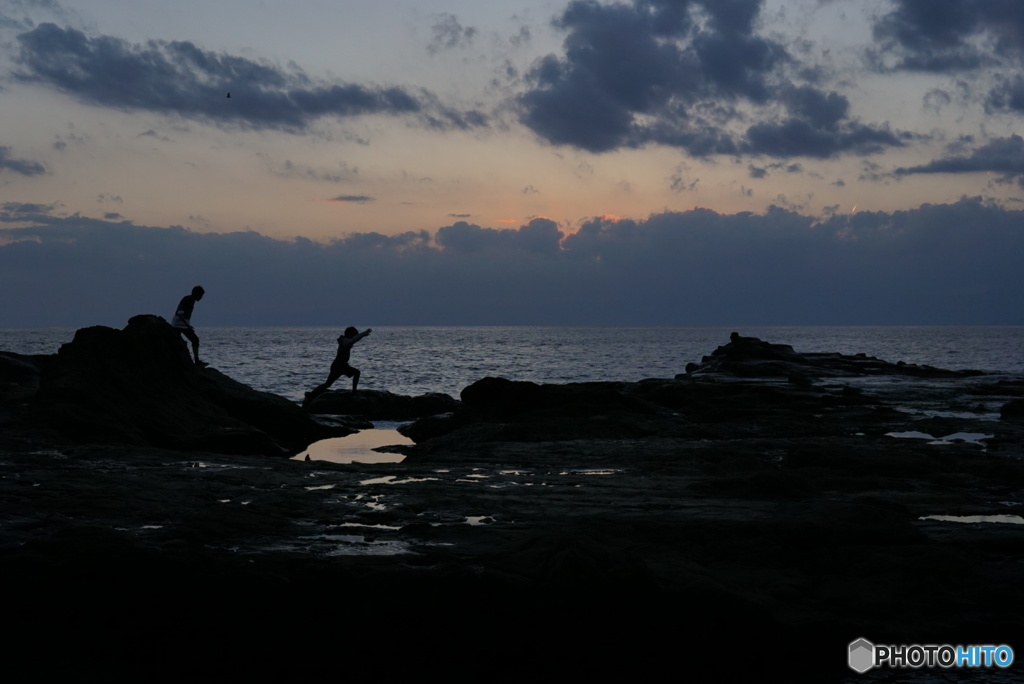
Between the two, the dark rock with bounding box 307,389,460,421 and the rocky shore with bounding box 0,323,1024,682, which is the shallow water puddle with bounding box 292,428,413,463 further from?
the dark rock with bounding box 307,389,460,421

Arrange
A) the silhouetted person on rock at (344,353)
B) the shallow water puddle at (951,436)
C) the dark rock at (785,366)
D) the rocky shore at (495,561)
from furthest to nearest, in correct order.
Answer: the dark rock at (785,366) < the silhouetted person on rock at (344,353) < the shallow water puddle at (951,436) < the rocky shore at (495,561)

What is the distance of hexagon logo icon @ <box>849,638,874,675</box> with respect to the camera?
672 centimetres

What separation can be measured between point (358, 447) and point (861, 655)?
1545 centimetres

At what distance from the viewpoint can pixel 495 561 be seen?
8.01 metres

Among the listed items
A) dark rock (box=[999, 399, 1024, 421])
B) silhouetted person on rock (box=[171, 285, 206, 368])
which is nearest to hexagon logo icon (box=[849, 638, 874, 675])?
silhouetted person on rock (box=[171, 285, 206, 368])

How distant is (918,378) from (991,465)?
29.7 meters

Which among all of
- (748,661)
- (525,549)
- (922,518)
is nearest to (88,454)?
(525,549)

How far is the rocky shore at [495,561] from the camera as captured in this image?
6.84 m

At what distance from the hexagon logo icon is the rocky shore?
8 cm

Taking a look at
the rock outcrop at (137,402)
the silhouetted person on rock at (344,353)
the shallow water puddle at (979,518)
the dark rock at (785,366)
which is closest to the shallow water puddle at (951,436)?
the shallow water puddle at (979,518)

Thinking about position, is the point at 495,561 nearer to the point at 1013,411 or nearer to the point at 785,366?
the point at 1013,411

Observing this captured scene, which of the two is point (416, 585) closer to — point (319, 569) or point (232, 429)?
point (319, 569)

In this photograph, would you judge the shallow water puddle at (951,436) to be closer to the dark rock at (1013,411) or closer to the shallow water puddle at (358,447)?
the dark rock at (1013,411)

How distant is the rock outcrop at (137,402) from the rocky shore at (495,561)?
0.65 feet
